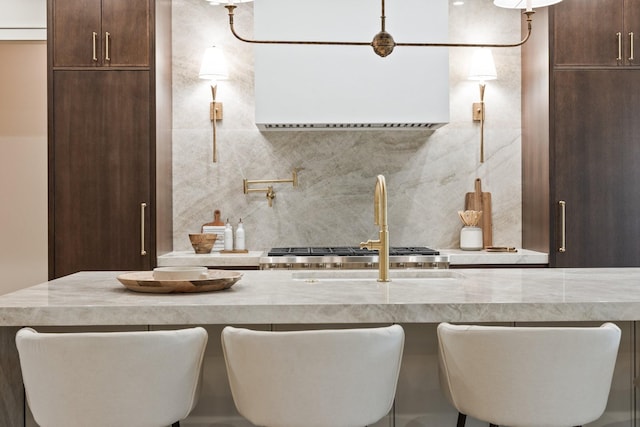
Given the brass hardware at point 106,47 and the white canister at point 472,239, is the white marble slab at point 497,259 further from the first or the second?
the brass hardware at point 106,47

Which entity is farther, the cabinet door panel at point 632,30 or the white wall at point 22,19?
the white wall at point 22,19

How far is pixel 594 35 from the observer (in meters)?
3.80

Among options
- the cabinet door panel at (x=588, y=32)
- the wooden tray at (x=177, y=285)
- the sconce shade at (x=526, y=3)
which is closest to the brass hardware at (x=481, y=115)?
the cabinet door panel at (x=588, y=32)

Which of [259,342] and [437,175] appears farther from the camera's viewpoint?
[437,175]

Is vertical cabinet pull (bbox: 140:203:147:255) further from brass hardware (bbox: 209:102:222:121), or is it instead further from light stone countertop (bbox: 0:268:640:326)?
light stone countertop (bbox: 0:268:640:326)

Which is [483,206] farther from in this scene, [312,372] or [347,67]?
[312,372]

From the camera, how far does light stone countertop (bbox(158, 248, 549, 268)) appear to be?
375 cm

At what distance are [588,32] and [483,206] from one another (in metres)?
1.28

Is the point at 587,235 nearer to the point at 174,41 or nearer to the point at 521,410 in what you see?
the point at 521,410

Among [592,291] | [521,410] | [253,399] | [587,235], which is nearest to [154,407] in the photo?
[253,399]

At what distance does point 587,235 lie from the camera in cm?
381

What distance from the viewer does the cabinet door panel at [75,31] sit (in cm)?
373

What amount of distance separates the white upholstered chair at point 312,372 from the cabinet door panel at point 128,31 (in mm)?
2674

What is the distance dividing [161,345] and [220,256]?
2.28m
